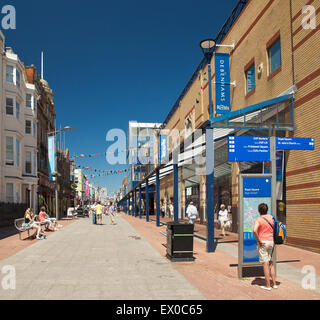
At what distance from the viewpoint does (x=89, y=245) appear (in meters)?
13.4

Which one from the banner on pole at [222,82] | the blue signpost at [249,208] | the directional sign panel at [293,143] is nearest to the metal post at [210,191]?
the directional sign panel at [293,143]

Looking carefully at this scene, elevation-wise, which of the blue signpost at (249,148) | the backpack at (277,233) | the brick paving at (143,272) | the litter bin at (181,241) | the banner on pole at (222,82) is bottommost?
the brick paving at (143,272)

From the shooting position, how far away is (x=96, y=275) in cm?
781

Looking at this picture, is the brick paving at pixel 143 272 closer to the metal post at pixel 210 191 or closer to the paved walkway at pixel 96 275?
the paved walkway at pixel 96 275

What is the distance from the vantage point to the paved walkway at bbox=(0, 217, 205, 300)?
20.5ft

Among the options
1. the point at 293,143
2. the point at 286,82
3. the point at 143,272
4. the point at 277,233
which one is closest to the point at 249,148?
the point at 293,143

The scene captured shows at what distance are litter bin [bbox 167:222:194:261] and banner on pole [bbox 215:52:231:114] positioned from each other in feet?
33.4

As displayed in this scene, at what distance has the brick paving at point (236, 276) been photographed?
20.6ft

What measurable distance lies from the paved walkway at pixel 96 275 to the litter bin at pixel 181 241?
35 centimetres

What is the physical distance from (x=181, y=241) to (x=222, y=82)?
11145 mm

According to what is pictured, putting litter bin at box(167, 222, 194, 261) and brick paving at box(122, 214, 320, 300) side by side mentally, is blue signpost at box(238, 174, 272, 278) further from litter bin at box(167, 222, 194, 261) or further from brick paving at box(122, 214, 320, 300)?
litter bin at box(167, 222, 194, 261)

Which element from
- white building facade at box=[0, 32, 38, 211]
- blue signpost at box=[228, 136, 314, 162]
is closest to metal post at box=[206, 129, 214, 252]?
blue signpost at box=[228, 136, 314, 162]
